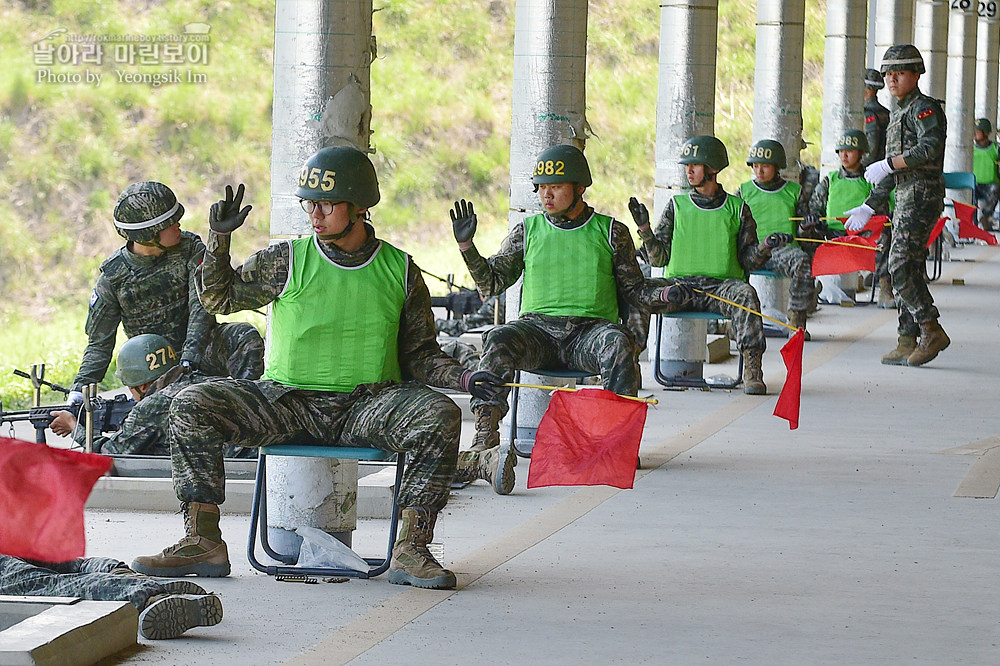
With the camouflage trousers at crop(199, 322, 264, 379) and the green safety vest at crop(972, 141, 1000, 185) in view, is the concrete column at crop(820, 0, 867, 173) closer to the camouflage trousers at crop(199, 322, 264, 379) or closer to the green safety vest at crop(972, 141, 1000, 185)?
the camouflage trousers at crop(199, 322, 264, 379)

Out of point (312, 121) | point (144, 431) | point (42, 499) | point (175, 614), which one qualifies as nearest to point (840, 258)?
point (144, 431)

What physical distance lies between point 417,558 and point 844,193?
1144 centimetres

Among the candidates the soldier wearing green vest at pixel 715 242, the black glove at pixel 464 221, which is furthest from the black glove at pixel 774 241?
the black glove at pixel 464 221

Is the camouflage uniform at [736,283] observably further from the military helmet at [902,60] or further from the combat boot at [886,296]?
the combat boot at [886,296]

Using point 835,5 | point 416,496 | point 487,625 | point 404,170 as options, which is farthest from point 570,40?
point 404,170

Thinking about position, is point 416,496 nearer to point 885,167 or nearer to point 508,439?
point 508,439

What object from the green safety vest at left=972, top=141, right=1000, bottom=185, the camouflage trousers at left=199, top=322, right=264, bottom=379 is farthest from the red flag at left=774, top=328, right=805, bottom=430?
the green safety vest at left=972, top=141, right=1000, bottom=185

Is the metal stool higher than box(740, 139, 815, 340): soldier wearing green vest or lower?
lower

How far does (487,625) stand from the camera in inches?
235

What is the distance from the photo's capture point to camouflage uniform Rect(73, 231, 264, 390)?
891 cm

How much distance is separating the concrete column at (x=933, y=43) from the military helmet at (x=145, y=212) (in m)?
20.0

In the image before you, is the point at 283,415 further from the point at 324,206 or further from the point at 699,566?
the point at 699,566

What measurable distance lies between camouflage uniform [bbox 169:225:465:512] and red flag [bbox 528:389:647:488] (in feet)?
1.95

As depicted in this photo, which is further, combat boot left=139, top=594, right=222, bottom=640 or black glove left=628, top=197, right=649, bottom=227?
black glove left=628, top=197, right=649, bottom=227
